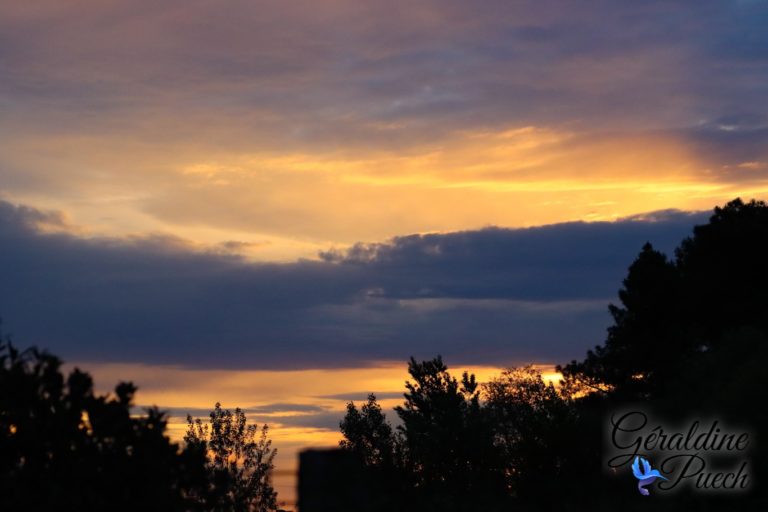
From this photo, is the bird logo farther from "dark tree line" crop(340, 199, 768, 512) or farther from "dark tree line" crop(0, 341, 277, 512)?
"dark tree line" crop(0, 341, 277, 512)

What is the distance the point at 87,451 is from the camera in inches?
675

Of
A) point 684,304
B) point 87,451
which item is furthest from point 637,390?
point 87,451

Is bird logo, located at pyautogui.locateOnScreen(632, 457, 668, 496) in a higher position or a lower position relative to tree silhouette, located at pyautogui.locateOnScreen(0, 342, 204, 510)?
lower

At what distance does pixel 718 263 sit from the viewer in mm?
65312

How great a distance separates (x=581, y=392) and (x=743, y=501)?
4424 cm

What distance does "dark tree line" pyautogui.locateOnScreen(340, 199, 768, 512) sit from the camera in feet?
140

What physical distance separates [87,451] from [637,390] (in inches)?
2167

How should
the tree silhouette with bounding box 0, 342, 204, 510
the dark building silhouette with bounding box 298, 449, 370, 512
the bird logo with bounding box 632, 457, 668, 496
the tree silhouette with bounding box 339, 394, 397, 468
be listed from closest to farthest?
the dark building silhouette with bounding box 298, 449, 370, 512
the tree silhouette with bounding box 0, 342, 204, 510
the bird logo with bounding box 632, 457, 668, 496
the tree silhouette with bounding box 339, 394, 397, 468

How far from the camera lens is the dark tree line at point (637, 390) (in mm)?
42562

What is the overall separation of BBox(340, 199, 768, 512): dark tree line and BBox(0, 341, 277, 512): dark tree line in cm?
2027

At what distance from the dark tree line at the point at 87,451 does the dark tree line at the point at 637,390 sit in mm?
20265

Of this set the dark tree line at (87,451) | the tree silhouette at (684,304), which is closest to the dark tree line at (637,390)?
the tree silhouette at (684,304)

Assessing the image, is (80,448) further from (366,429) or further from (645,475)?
(366,429)

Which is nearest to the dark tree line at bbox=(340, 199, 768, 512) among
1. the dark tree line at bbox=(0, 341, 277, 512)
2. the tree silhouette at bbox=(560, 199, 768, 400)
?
the tree silhouette at bbox=(560, 199, 768, 400)
